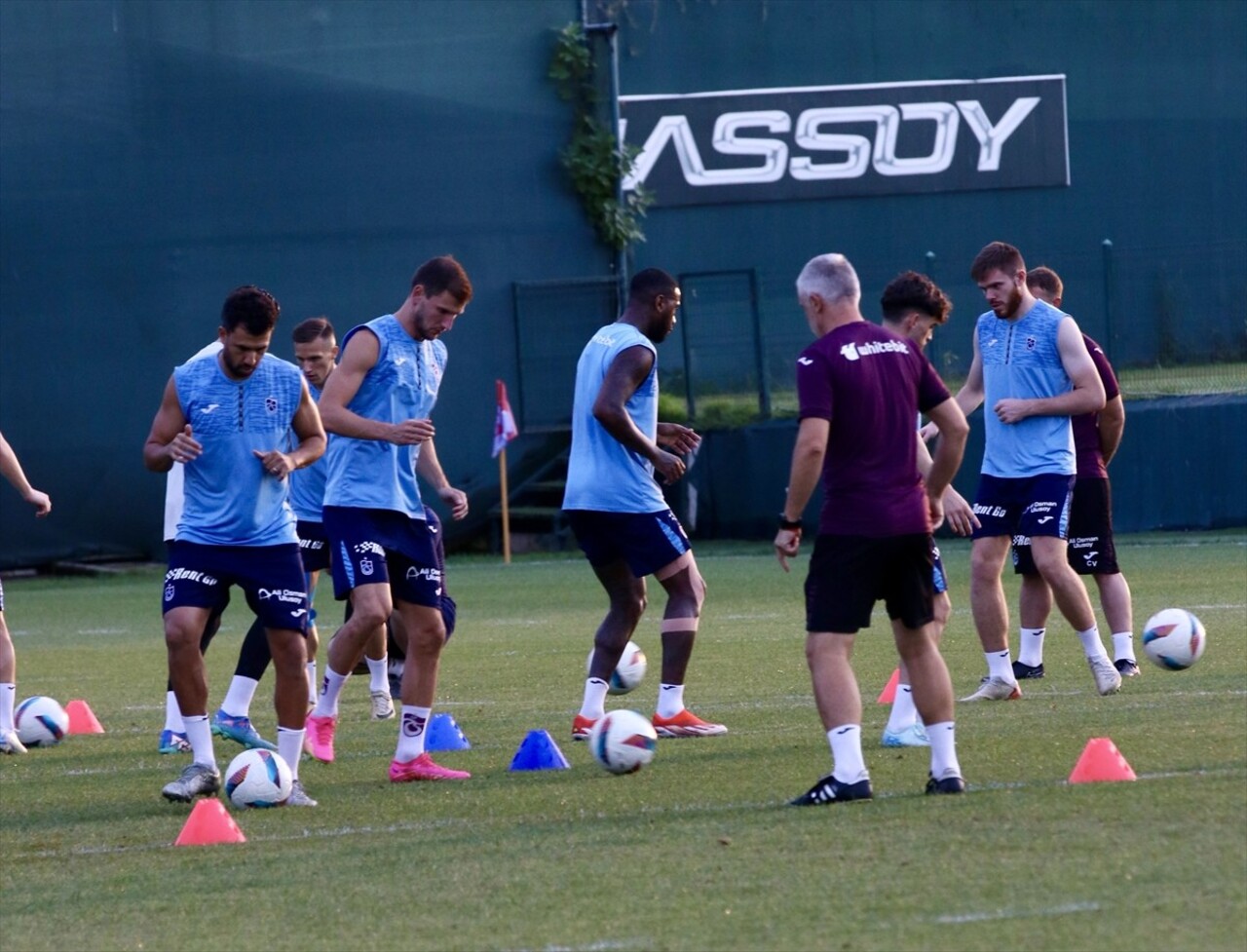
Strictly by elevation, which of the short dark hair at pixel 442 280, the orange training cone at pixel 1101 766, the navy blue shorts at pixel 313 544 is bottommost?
the orange training cone at pixel 1101 766

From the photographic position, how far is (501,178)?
25.0m

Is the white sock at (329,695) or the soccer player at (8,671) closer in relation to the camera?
the white sock at (329,695)

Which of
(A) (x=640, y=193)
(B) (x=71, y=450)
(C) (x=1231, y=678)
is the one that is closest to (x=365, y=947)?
(C) (x=1231, y=678)

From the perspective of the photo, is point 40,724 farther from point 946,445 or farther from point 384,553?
point 946,445

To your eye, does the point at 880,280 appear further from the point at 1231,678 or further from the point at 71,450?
the point at 1231,678

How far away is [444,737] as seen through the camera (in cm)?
897

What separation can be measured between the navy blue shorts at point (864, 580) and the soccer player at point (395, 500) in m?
2.04

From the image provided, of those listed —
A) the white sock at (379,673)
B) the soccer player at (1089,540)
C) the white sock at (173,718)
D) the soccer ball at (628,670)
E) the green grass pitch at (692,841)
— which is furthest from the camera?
the white sock at (379,673)

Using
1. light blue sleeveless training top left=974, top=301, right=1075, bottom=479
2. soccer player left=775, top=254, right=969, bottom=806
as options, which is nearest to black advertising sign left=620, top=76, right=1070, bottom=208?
light blue sleeveless training top left=974, top=301, right=1075, bottom=479

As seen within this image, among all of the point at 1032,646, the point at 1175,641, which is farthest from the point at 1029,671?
the point at 1175,641

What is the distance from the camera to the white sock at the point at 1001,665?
952cm

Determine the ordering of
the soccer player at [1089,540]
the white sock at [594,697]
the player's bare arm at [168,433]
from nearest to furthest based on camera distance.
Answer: the player's bare arm at [168,433] < the white sock at [594,697] < the soccer player at [1089,540]

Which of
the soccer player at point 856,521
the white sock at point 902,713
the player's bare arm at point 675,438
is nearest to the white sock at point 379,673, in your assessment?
the player's bare arm at point 675,438

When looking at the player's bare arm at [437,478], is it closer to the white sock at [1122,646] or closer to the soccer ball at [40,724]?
the soccer ball at [40,724]
